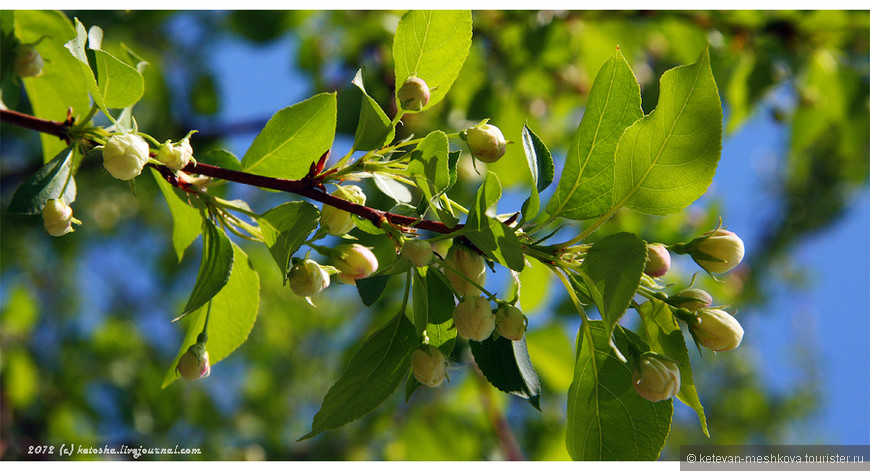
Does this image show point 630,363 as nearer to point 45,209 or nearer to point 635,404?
point 635,404

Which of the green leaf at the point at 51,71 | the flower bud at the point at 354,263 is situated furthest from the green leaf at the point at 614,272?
the green leaf at the point at 51,71

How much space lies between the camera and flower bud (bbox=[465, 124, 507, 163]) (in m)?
0.80

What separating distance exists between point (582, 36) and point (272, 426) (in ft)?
8.57

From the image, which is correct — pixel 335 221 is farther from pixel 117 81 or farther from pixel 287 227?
pixel 117 81

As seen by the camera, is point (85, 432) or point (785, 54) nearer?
point (785, 54)

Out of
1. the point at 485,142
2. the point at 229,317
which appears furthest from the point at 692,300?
the point at 229,317

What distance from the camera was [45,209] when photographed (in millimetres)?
822

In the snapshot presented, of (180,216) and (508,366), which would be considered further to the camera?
(180,216)

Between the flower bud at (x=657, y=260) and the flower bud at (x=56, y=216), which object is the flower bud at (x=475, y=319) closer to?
the flower bud at (x=657, y=260)

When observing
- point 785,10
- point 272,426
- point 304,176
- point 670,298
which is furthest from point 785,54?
point 272,426

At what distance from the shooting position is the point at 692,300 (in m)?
0.74

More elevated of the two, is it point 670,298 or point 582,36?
point 670,298

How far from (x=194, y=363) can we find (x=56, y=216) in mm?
258

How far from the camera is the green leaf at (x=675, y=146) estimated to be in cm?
68
